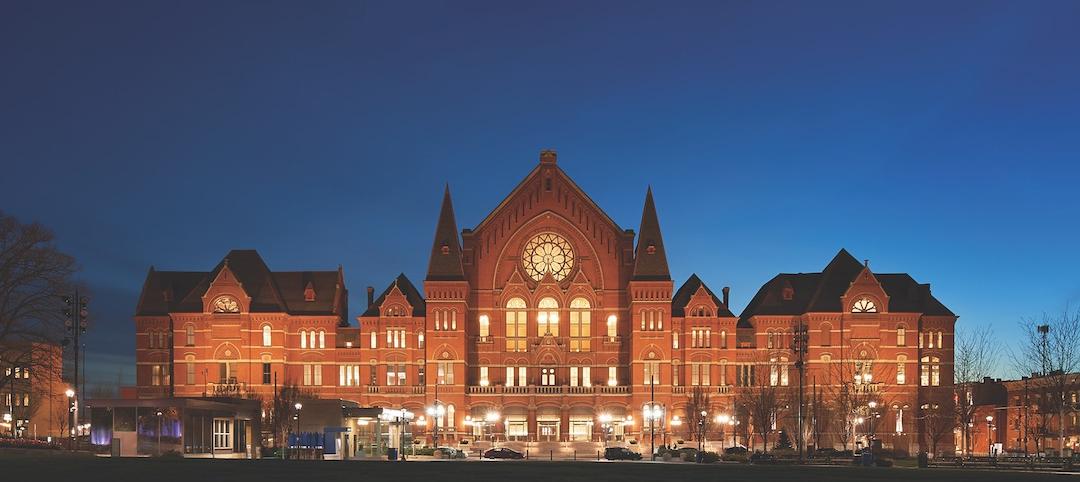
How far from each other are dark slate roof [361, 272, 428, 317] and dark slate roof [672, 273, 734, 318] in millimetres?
27029

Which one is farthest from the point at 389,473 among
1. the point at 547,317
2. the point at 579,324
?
the point at 579,324

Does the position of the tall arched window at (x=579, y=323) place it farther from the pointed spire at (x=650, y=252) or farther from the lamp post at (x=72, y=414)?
the lamp post at (x=72, y=414)

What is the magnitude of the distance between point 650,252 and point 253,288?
42385 mm

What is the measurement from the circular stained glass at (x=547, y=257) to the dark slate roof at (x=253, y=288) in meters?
21.1

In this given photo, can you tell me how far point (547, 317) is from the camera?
131750 mm

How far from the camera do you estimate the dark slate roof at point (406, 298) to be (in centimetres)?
13088

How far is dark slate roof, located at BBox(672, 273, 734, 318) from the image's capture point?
13062 centimetres

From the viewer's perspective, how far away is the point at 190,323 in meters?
128

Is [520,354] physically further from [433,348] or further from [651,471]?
[651,471]

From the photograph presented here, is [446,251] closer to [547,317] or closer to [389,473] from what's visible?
[547,317]

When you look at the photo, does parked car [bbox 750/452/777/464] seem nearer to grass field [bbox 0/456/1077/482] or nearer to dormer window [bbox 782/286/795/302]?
grass field [bbox 0/456/1077/482]

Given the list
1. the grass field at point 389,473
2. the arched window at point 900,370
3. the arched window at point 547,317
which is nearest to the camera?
the grass field at point 389,473

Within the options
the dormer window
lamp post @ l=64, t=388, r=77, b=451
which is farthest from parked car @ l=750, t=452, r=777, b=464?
the dormer window

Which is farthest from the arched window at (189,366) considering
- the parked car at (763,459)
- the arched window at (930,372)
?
the arched window at (930,372)
